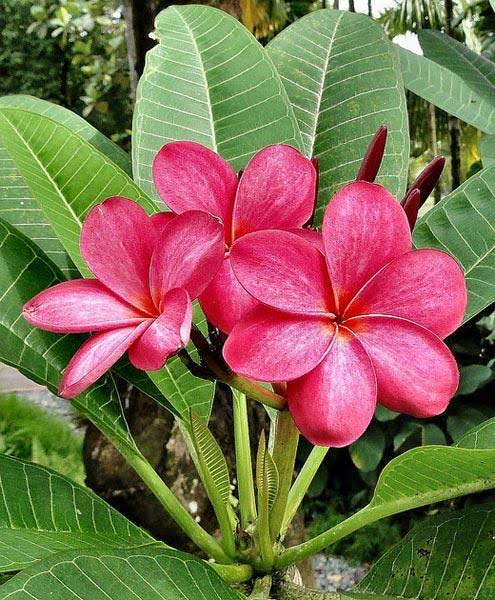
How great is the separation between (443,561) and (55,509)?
0.96ft

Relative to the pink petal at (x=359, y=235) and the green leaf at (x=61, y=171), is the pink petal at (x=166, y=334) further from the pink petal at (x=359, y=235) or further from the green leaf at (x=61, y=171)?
the green leaf at (x=61, y=171)

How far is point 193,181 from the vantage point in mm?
461

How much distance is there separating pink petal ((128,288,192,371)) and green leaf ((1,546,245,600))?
114 millimetres

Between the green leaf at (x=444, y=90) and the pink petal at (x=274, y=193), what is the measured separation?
45 centimetres

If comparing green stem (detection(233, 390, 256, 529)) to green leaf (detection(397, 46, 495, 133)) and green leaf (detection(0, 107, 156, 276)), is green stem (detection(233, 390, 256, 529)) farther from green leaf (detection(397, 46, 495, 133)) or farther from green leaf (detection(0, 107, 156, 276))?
green leaf (detection(397, 46, 495, 133))

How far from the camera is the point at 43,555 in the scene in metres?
0.42

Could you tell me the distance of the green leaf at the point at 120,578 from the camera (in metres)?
0.37

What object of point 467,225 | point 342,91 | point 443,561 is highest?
point 342,91

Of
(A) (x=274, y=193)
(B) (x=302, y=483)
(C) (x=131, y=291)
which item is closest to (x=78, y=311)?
(C) (x=131, y=291)

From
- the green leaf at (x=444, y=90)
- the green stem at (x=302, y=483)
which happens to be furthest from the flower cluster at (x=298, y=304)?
the green leaf at (x=444, y=90)

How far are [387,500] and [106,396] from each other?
0.78ft

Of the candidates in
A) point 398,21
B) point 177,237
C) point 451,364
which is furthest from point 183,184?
point 398,21

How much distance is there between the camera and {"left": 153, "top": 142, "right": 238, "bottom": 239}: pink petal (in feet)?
1.51

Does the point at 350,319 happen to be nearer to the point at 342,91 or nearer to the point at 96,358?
the point at 96,358
